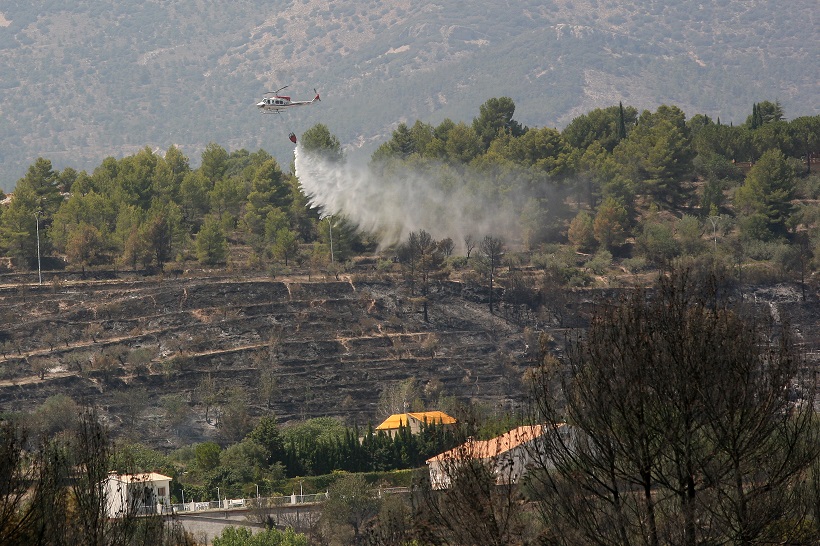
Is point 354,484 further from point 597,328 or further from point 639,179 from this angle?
point 639,179

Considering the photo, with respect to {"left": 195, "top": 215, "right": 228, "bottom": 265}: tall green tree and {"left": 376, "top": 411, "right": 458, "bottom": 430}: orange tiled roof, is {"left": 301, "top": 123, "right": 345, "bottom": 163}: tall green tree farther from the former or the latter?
{"left": 376, "top": 411, "right": 458, "bottom": 430}: orange tiled roof

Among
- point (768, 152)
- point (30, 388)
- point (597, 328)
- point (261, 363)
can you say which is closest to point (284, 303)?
point (261, 363)

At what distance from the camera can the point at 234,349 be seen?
111250 millimetres

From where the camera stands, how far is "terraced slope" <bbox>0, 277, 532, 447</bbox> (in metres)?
106

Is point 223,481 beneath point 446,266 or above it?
beneath

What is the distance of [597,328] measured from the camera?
3919 cm

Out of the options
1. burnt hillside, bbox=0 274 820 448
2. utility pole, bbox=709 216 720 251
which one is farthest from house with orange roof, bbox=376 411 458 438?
utility pole, bbox=709 216 720 251

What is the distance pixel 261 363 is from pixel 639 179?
38.3 m

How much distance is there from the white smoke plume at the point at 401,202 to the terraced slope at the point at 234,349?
12.1 meters

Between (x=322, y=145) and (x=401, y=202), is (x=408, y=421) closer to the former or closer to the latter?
(x=401, y=202)

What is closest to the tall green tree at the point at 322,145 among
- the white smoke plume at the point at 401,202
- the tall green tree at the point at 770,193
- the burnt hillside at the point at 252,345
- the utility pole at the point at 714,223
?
the white smoke plume at the point at 401,202

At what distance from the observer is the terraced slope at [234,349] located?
10575 cm

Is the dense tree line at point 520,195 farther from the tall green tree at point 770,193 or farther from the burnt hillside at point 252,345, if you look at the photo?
the burnt hillside at point 252,345

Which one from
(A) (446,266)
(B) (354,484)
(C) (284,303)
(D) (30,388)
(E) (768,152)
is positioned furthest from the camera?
(E) (768,152)
